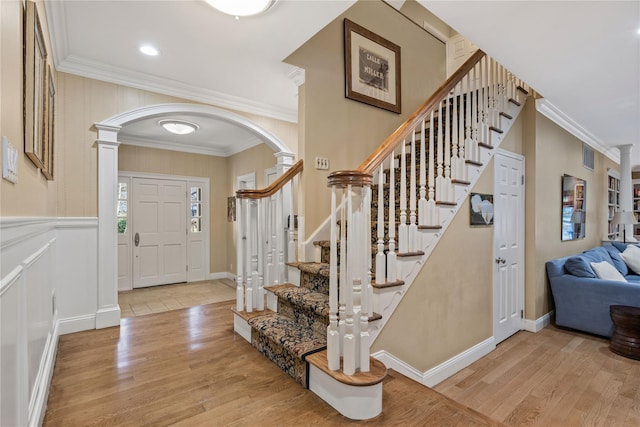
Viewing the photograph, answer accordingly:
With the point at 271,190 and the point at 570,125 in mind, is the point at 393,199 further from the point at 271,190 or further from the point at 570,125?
the point at 570,125

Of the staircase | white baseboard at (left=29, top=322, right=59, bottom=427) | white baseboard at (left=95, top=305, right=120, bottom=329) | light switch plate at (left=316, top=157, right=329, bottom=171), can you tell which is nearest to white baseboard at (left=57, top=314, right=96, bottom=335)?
white baseboard at (left=95, top=305, right=120, bottom=329)

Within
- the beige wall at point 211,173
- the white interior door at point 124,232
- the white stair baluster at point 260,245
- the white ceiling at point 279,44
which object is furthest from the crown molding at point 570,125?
the white interior door at point 124,232

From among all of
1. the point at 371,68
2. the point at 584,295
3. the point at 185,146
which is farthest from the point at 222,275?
the point at 584,295

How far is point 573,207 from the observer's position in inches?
179

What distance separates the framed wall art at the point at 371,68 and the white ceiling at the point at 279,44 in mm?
647

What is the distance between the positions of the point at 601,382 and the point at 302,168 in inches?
125

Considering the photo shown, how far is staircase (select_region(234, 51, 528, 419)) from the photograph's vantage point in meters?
1.71

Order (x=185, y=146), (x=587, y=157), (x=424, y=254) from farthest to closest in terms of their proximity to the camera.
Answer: (x=185, y=146)
(x=587, y=157)
(x=424, y=254)

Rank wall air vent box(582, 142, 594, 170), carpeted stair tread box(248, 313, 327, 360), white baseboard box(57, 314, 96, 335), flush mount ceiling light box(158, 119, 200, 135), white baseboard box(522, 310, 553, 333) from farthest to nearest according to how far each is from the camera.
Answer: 1. wall air vent box(582, 142, 594, 170)
2. flush mount ceiling light box(158, 119, 200, 135)
3. white baseboard box(522, 310, 553, 333)
4. white baseboard box(57, 314, 96, 335)
5. carpeted stair tread box(248, 313, 327, 360)

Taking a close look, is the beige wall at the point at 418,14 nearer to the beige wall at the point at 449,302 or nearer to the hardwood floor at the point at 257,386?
the beige wall at the point at 449,302

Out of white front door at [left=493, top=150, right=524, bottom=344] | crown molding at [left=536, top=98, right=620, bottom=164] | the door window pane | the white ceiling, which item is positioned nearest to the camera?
the white ceiling

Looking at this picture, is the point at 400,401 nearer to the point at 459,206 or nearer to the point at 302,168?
the point at 459,206

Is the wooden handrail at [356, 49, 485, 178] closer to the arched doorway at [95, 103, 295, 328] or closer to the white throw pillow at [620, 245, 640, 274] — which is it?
the arched doorway at [95, 103, 295, 328]

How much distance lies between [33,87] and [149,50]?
146 cm
